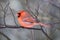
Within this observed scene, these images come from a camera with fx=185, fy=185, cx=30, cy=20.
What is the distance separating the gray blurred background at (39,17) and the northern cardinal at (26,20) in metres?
0.03

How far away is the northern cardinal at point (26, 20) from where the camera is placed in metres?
1.53

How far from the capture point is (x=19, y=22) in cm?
156

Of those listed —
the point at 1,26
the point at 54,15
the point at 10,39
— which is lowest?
the point at 10,39

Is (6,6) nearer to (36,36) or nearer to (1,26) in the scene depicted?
(1,26)

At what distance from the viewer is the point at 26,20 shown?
5.04 feet

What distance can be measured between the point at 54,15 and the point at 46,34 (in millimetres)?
173

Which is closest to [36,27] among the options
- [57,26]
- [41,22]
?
[41,22]

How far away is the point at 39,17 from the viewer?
1.55 meters

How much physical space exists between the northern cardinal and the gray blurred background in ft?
0.11

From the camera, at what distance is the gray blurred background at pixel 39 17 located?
155 centimetres

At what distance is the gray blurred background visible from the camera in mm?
1546

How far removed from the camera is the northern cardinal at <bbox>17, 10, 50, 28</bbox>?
153cm

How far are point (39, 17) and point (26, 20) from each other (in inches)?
4.4

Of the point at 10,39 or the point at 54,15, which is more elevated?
the point at 54,15
